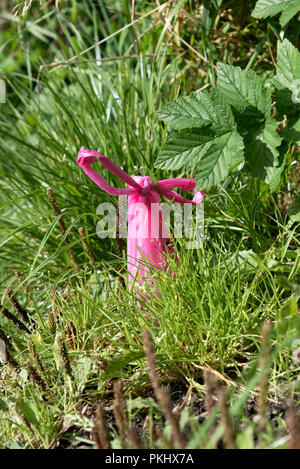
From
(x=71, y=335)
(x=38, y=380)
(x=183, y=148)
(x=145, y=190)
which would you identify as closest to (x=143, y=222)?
(x=145, y=190)

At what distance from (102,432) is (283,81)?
86cm

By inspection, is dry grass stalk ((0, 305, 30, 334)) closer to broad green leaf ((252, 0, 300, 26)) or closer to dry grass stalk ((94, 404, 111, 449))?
dry grass stalk ((94, 404, 111, 449))

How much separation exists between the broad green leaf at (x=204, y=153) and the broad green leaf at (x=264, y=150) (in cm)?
2

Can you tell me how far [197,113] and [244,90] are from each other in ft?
0.40

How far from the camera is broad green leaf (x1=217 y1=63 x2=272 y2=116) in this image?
120 cm

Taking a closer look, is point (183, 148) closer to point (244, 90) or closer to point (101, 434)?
point (244, 90)

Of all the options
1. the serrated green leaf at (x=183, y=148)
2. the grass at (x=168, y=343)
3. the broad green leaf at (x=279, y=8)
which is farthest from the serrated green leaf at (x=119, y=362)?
the broad green leaf at (x=279, y=8)

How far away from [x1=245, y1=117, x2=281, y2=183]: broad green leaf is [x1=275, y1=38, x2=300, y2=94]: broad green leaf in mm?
98

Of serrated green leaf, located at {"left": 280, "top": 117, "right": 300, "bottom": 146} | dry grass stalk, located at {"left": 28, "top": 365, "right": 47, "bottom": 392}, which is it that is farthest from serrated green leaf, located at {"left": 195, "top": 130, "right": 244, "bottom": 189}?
dry grass stalk, located at {"left": 28, "top": 365, "right": 47, "bottom": 392}

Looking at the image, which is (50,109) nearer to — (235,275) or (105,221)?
(105,221)

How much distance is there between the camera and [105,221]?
5.35 feet

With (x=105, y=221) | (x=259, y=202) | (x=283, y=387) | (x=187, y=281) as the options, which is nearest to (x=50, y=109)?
(x=105, y=221)

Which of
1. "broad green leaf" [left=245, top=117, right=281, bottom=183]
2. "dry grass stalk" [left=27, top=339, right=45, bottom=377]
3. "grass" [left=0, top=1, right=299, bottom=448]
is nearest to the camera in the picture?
"grass" [left=0, top=1, right=299, bottom=448]

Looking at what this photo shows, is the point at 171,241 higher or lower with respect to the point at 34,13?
lower
